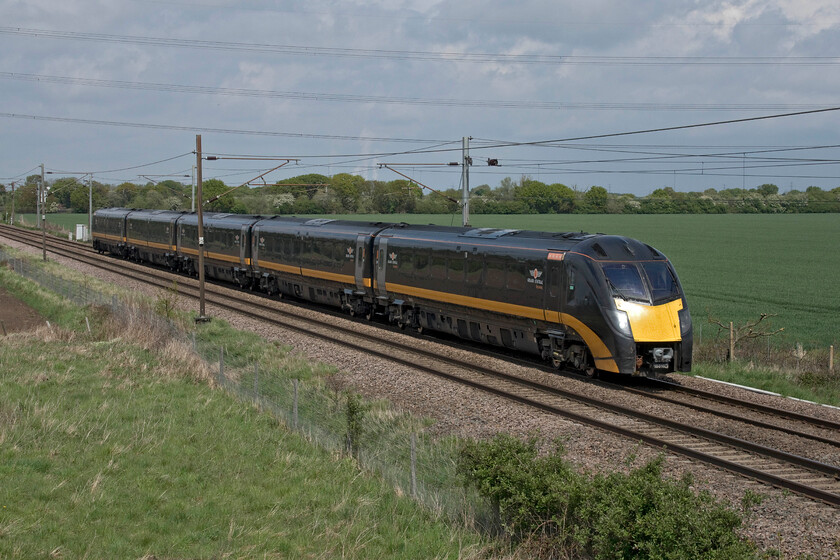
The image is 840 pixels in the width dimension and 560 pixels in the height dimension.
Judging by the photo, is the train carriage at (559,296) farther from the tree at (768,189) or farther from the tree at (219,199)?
the tree at (768,189)

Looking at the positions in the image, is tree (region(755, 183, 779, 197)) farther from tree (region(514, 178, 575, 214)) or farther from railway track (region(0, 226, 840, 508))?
railway track (region(0, 226, 840, 508))

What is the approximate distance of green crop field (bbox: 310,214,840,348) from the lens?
1419 inches

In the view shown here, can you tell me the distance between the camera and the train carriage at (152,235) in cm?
4688

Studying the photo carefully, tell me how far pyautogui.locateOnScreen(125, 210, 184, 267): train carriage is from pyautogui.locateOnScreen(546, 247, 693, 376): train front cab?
32.3 m

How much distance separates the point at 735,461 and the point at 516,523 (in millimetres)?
5408

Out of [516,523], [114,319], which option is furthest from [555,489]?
[114,319]

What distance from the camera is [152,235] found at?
49.6m

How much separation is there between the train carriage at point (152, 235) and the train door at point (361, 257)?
2086 cm

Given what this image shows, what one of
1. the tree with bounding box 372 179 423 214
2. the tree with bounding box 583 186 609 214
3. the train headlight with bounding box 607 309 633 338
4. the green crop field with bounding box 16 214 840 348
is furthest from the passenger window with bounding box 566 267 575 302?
the tree with bounding box 583 186 609 214

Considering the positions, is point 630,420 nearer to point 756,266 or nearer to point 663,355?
point 663,355

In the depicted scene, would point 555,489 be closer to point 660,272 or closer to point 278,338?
point 660,272

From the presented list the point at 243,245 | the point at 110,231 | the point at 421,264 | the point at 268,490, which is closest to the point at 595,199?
the point at 110,231

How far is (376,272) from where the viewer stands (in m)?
27.5

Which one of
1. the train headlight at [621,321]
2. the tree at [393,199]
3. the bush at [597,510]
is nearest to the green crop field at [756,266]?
the tree at [393,199]
